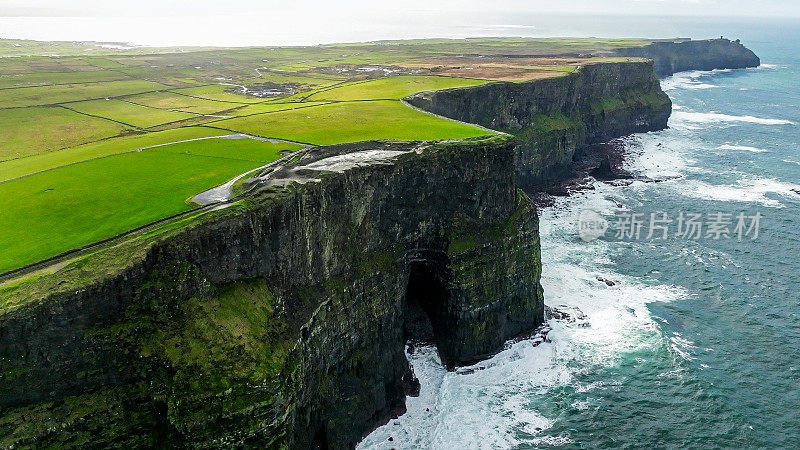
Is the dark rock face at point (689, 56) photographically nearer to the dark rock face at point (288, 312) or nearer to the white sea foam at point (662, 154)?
the white sea foam at point (662, 154)

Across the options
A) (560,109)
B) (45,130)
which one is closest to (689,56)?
(560,109)

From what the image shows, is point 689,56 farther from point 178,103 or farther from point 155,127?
point 155,127

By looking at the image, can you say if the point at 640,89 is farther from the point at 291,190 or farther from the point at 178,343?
the point at 178,343

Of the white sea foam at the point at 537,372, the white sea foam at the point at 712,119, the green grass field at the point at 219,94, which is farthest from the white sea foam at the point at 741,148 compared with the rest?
the green grass field at the point at 219,94

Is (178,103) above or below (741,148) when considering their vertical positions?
above

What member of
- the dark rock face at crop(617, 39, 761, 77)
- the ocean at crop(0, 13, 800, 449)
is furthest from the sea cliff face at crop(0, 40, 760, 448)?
the dark rock face at crop(617, 39, 761, 77)

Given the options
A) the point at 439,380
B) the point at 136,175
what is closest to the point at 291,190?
the point at 136,175

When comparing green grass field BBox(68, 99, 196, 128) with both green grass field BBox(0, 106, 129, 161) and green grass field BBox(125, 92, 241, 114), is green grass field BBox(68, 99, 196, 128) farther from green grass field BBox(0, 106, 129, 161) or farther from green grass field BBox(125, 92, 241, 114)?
green grass field BBox(125, 92, 241, 114)
